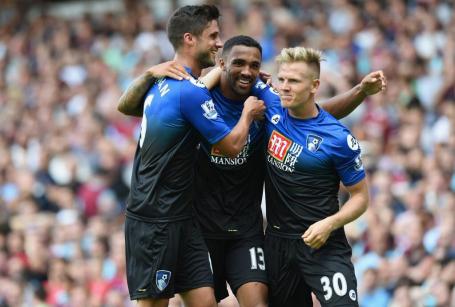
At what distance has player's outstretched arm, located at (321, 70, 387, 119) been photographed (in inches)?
342

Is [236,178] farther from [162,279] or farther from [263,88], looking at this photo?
[162,279]

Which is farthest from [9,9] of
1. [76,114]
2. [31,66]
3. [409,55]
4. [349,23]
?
[409,55]

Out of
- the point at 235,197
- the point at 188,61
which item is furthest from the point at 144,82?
the point at 235,197

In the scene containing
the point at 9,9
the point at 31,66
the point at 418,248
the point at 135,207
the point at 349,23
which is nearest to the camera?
the point at 135,207

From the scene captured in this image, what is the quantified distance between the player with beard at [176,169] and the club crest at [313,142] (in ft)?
1.41

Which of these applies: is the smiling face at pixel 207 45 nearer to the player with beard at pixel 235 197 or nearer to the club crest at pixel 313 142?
the player with beard at pixel 235 197

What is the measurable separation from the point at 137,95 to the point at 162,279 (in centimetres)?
140

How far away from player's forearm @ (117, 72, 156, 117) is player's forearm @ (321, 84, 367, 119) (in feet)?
4.88

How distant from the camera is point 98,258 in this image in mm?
14688

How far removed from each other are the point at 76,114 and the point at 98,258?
4577mm

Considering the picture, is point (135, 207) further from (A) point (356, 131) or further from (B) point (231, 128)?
(A) point (356, 131)

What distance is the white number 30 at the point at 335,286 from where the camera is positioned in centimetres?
837

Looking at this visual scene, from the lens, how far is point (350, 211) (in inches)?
324

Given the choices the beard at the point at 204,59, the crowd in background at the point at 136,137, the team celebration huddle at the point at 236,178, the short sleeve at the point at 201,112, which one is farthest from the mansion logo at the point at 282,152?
the crowd in background at the point at 136,137
